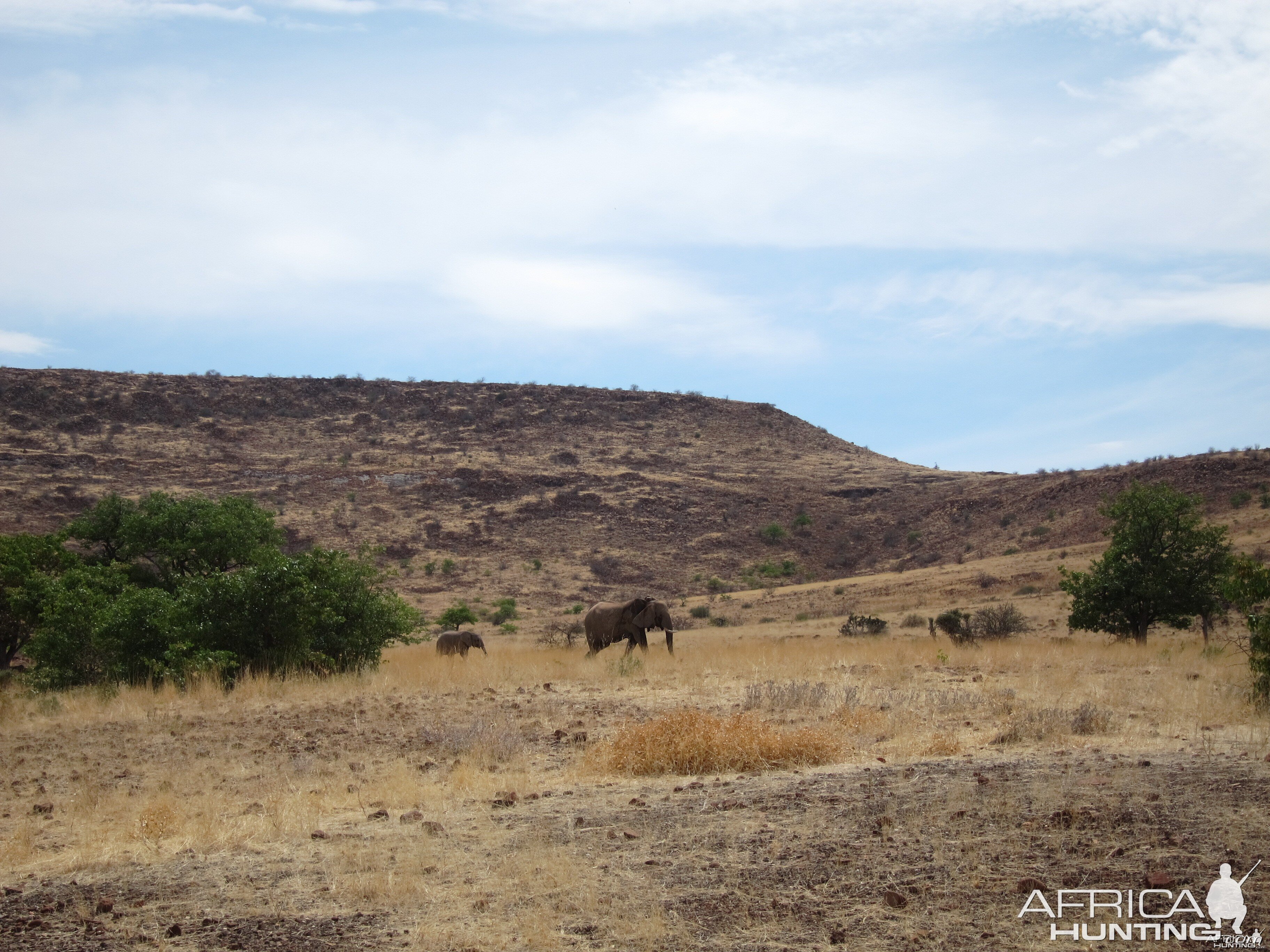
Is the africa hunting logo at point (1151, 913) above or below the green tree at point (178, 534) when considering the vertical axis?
below

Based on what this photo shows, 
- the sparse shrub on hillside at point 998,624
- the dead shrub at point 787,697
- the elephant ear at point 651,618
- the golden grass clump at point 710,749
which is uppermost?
the elephant ear at point 651,618

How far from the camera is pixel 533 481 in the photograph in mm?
73000

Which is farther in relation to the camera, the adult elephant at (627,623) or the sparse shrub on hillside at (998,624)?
the sparse shrub on hillside at (998,624)

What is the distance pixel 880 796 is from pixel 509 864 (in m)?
3.12

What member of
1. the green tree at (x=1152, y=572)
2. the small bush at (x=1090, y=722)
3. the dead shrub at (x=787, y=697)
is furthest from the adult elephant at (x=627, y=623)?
the small bush at (x=1090, y=722)

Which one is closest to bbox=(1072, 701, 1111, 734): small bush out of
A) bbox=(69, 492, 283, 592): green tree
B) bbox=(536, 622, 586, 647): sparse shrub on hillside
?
bbox=(536, 622, 586, 647): sparse shrub on hillside

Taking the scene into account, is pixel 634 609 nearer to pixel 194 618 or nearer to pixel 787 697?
pixel 194 618

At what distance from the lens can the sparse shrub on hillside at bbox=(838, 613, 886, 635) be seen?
104 feet

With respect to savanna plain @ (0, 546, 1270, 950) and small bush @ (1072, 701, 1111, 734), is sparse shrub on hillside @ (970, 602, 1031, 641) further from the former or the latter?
small bush @ (1072, 701, 1111, 734)

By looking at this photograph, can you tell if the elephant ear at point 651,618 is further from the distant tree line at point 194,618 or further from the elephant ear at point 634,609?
the distant tree line at point 194,618

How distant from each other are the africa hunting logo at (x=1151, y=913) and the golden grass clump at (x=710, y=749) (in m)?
4.33

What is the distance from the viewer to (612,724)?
43.7 ft

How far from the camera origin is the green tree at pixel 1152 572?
2378cm

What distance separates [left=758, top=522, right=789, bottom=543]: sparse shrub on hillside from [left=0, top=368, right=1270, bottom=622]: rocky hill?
349 millimetres
